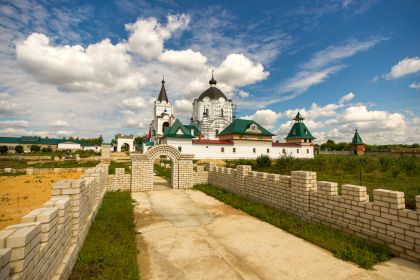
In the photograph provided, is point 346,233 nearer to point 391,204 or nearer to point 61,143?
point 391,204

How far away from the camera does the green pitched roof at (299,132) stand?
44375 millimetres

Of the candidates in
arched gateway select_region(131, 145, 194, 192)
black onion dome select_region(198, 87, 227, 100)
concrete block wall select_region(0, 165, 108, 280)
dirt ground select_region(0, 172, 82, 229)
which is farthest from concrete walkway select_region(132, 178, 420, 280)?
black onion dome select_region(198, 87, 227, 100)

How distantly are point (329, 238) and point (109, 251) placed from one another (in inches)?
184

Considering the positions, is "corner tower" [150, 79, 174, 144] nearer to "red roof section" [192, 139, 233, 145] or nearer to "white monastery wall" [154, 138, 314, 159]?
"white monastery wall" [154, 138, 314, 159]

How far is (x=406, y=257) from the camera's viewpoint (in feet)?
14.2

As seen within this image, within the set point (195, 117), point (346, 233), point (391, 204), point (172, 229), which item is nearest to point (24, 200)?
point (172, 229)

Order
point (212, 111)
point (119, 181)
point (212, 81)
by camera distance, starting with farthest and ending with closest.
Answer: point (212, 81) → point (212, 111) → point (119, 181)

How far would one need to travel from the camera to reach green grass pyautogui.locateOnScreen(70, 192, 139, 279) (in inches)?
154

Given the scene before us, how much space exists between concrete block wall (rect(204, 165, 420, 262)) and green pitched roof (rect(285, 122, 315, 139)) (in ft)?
127

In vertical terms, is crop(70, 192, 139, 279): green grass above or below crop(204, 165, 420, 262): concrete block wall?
below

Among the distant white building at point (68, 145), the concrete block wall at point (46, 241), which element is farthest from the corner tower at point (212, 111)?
the distant white building at point (68, 145)

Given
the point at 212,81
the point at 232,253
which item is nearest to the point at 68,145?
the point at 212,81

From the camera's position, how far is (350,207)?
538 cm

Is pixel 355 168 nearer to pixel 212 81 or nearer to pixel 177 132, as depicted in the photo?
pixel 177 132
